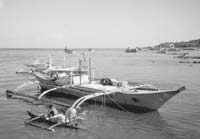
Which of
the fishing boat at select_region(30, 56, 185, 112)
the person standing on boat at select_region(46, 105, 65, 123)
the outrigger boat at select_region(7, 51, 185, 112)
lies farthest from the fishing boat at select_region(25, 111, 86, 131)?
the fishing boat at select_region(30, 56, 185, 112)

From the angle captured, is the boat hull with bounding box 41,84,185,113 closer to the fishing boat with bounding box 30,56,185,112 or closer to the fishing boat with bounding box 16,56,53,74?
the fishing boat with bounding box 30,56,185,112

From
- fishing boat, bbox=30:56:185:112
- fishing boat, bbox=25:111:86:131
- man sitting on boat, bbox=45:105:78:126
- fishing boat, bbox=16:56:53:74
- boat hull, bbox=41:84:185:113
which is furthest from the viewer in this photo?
fishing boat, bbox=16:56:53:74

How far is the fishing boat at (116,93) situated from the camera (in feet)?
59.8

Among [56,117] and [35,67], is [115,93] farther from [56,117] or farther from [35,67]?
[35,67]

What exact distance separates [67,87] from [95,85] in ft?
9.56

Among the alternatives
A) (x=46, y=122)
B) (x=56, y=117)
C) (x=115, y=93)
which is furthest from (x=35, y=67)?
(x=56, y=117)

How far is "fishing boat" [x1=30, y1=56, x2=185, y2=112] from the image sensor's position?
1823 cm

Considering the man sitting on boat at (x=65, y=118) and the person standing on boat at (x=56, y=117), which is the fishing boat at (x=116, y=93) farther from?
the person standing on boat at (x=56, y=117)

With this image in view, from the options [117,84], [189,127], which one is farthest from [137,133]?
[117,84]

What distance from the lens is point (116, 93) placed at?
19625 millimetres

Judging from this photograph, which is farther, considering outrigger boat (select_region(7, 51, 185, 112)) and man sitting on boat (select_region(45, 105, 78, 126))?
outrigger boat (select_region(7, 51, 185, 112))

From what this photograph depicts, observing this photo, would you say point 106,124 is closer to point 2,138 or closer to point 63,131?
point 63,131

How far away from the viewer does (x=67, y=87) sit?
2308cm

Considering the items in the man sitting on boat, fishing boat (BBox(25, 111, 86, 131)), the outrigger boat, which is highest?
the outrigger boat
